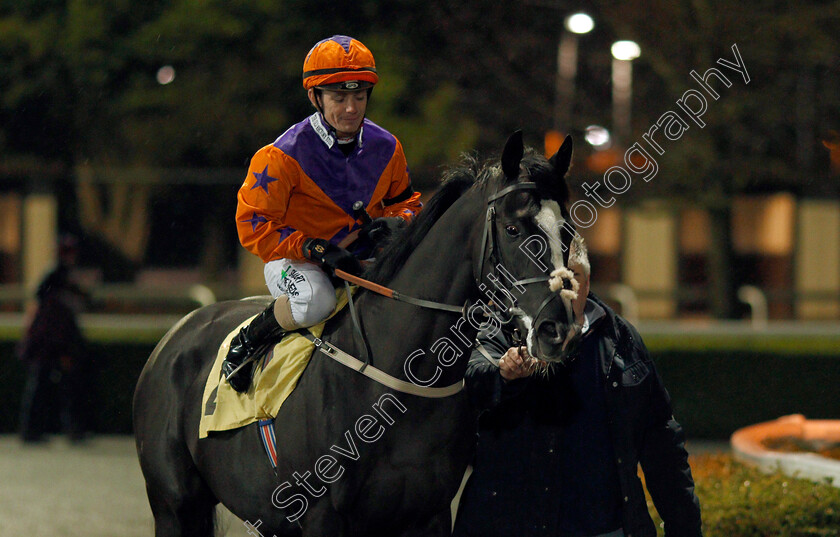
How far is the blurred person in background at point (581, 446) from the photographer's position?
3414 millimetres

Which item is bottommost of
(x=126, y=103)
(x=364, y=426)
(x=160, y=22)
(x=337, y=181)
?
(x=364, y=426)

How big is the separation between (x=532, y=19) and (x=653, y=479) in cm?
1092

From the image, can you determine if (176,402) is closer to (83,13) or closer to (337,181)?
(337,181)

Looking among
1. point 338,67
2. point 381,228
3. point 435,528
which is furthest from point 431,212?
point 435,528

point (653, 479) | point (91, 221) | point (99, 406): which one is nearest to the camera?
point (653, 479)

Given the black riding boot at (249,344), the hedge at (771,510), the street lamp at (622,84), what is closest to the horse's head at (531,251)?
the black riding boot at (249,344)

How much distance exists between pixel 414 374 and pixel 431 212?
1.64 feet

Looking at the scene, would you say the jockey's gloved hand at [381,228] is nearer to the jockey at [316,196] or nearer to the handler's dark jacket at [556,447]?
the jockey at [316,196]

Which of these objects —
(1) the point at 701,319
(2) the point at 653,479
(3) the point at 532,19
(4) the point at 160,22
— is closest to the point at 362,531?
(2) the point at 653,479

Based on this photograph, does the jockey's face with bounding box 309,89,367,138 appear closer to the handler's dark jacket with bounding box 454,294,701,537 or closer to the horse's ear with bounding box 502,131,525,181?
the horse's ear with bounding box 502,131,525,181

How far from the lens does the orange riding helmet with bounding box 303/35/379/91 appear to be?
358 centimetres

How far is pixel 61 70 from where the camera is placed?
15.2 m

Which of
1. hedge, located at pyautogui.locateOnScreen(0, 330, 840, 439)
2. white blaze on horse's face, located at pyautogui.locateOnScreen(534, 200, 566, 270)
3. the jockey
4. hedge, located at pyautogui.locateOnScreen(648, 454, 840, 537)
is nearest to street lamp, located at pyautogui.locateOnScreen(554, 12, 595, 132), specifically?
hedge, located at pyautogui.locateOnScreen(0, 330, 840, 439)

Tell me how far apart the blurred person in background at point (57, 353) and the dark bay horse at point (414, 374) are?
6.98m
